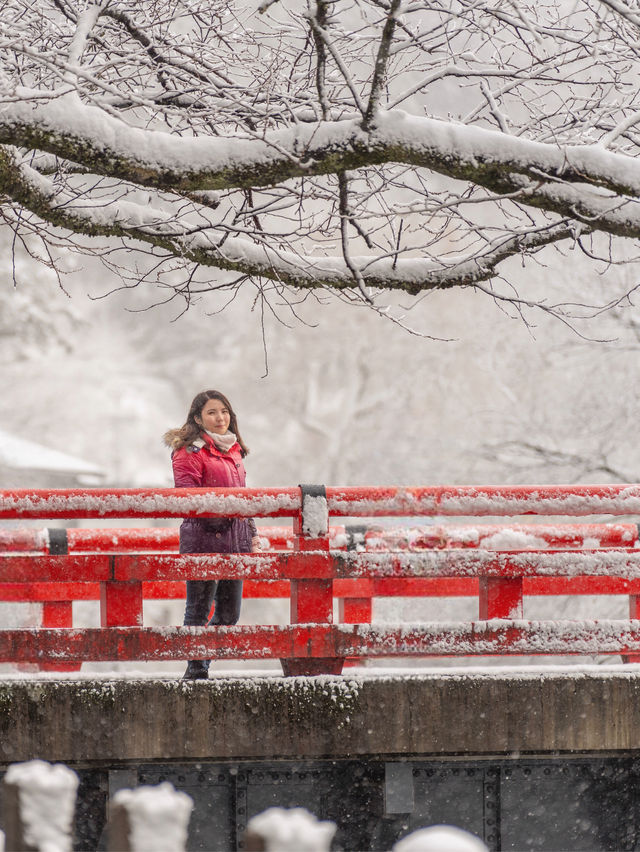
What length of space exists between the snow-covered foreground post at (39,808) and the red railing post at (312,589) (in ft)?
9.53

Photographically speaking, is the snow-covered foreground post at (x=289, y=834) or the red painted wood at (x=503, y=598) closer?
the snow-covered foreground post at (x=289, y=834)

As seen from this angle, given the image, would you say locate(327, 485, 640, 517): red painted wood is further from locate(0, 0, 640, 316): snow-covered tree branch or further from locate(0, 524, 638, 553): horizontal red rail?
locate(0, 0, 640, 316): snow-covered tree branch

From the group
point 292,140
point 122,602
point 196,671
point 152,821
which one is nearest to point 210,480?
point 122,602

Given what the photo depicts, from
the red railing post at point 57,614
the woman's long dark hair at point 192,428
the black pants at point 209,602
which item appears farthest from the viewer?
the red railing post at point 57,614

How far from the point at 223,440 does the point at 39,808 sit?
11.8 feet

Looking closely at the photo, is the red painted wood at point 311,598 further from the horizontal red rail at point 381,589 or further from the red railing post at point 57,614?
the red railing post at point 57,614

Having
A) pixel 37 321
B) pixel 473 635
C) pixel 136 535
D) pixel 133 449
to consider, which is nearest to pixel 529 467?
pixel 136 535

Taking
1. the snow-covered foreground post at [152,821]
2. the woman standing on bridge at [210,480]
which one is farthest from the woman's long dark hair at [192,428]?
the snow-covered foreground post at [152,821]

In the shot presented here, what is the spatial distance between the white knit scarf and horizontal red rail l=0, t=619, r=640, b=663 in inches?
43.7

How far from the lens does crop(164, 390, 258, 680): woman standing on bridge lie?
5.21 meters

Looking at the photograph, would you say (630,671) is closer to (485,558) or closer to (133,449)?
(485,558)

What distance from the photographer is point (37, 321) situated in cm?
2816

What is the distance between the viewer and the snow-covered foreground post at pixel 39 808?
1889 mm

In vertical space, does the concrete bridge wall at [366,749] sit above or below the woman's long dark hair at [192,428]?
below
